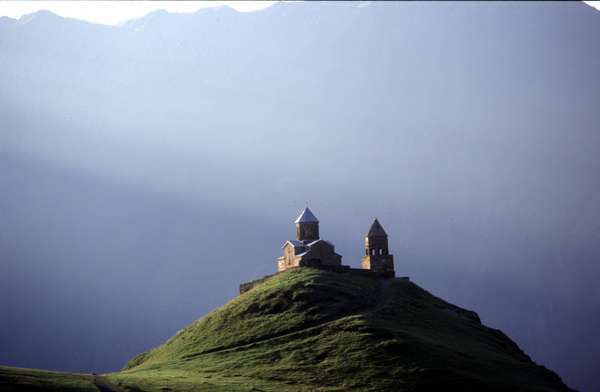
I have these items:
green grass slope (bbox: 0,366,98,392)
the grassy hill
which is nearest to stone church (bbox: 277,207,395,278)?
the grassy hill

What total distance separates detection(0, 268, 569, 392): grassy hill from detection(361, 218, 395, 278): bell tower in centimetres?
496

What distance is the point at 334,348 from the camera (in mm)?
67000

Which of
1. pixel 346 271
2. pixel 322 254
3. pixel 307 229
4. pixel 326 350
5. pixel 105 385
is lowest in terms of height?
pixel 105 385

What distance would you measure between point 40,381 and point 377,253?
159 feet

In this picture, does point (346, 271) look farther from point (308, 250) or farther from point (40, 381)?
point (40, 381)

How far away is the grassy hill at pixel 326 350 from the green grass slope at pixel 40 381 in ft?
0.26

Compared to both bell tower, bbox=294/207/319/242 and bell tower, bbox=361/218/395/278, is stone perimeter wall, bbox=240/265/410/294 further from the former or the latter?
bell tower, bbox=294/207/319/242

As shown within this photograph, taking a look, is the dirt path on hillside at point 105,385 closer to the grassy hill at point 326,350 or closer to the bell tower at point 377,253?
the grassy hill at point 326,350

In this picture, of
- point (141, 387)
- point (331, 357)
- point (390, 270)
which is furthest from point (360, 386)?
point (390, 270)

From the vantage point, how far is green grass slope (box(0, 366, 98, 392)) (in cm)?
4941

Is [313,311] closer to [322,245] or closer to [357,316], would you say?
[357,316]

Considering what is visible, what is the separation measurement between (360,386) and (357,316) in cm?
1204

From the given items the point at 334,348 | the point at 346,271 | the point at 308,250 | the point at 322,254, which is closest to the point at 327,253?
the point at 322,254

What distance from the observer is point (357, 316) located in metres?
72.5
